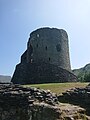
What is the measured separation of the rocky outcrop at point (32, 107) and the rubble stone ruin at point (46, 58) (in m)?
22.3

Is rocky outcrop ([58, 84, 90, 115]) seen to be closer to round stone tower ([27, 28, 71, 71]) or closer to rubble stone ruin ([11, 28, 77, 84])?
rubble stone ruin ([11, 28, 77, 84])

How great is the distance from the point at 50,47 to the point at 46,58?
219 cm

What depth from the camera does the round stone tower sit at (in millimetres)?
47438

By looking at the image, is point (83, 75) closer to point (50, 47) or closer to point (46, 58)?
point (50, 47)

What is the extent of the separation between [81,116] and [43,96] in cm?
276

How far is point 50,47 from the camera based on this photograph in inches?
1889

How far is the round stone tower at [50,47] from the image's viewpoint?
4744 cm

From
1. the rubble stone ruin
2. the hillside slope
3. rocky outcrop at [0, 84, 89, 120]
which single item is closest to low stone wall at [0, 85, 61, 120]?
rocky outcrop at [0, 84, 89, 120]

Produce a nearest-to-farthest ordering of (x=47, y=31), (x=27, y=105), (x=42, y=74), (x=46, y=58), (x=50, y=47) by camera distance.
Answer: (x=27, y=105) < (x=42, y=74) < (x=46, y=58) < (x=50, y=47) < (x=47, y=31)

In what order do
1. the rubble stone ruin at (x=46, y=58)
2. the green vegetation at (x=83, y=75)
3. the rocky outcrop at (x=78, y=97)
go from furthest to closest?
the green vegetation at (x=83, y=75) < the rubble stone ruin at (x=46, y=58) < the rocky outcrop at (x=78, y=97)

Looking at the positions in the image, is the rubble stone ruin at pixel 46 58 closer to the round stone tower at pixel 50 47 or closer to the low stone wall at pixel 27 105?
the round stone tower at pixel 50 47

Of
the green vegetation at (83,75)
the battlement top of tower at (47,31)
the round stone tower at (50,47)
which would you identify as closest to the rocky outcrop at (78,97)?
the green vegetation at (83,75)

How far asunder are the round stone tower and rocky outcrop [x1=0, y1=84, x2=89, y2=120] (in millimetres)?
28924

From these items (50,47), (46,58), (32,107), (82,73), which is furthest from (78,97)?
(82,73)
